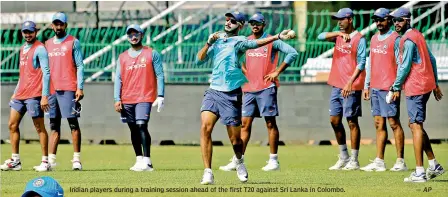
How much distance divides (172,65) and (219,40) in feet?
32.3

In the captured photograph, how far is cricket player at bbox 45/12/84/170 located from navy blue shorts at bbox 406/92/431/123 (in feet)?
16.3

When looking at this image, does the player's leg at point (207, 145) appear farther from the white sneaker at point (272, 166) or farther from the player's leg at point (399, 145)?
the player's leg at point (399, 145)

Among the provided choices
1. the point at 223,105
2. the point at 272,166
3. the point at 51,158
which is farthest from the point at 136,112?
the point at 223,105

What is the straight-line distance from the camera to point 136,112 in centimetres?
1773

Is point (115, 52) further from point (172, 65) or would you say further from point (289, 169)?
point (289, 169)

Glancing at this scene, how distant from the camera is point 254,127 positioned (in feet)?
80.9

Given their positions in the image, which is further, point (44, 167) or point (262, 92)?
point (262, 92)

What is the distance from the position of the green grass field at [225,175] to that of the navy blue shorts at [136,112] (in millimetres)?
739

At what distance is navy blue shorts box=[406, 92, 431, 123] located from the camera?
1517 cm

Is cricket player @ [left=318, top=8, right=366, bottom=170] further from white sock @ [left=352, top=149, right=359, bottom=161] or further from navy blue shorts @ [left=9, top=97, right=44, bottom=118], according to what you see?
navy blue shorts @ [left=9, top=97, right=44, bottom=118]

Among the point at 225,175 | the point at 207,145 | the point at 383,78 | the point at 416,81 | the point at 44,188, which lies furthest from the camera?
the point at 383,78

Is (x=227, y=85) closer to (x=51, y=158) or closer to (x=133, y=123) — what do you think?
(x=133, y=123)

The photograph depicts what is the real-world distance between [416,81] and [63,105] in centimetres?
531

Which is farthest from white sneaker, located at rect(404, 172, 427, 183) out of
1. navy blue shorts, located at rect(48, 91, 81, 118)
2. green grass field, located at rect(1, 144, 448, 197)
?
navy blue shorts, located at rect(48, 91, 81, 118)
